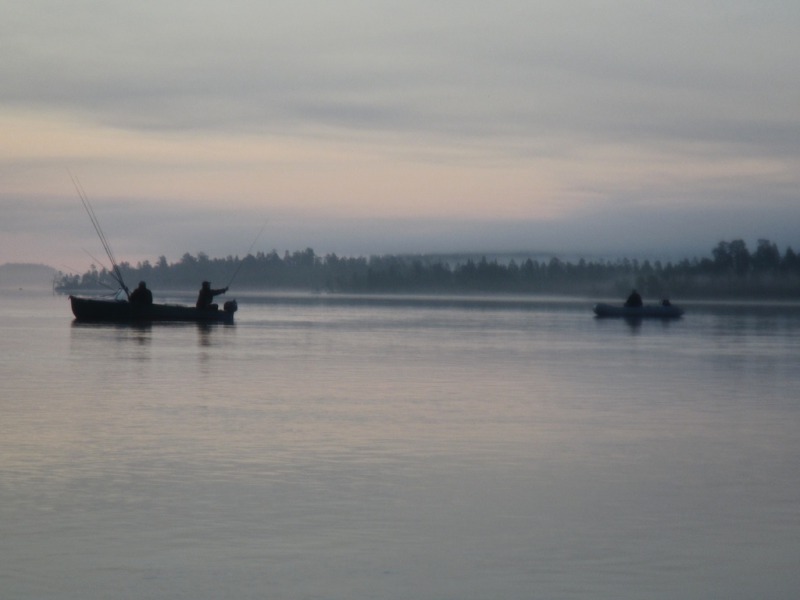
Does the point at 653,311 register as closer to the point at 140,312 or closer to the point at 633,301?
the point at 633,301

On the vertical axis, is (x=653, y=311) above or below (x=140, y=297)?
below

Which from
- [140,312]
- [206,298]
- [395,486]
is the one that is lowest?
[395,486]

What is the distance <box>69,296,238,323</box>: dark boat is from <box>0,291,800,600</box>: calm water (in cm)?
2812

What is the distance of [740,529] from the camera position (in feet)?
32.5

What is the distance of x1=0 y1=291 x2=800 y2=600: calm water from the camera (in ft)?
27.2

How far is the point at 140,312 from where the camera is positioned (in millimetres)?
53375

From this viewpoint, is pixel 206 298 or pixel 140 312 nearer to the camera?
pixel 140 312

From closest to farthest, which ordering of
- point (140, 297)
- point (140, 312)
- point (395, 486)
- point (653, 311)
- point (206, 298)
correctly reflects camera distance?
point (395, 486) < point (140, 297) < point (140, 312) < point (206, 298) < point (653, 311)

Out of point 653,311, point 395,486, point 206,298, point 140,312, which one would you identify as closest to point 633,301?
point 653,311

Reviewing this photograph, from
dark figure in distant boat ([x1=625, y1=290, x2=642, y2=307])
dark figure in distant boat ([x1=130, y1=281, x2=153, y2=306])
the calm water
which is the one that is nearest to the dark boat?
dark figure in distant boat ([x1=130, y1=281, x2=153, y2=306])

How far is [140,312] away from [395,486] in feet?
141

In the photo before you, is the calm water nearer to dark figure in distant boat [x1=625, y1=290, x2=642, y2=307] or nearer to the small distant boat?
the small distant boat

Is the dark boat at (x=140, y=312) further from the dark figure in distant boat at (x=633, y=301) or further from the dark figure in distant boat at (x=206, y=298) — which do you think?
the dark figure in distant boat at (x=633, y=301)

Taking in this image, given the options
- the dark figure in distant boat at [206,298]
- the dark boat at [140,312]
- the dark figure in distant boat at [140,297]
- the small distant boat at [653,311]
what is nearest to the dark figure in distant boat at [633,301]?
the small distant boat at [653,311]
